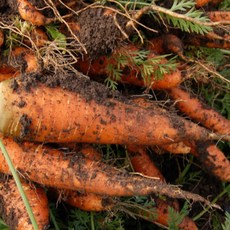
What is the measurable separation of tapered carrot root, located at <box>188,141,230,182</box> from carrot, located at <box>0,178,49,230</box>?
85 centimetres

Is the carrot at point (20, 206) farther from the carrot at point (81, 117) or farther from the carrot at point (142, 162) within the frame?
the carrot at point (142, 162)

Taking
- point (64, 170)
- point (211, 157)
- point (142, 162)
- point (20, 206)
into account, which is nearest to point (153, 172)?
point (142, 162)

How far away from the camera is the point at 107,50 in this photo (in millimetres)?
1711

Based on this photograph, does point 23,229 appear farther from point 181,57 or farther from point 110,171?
point 181,57

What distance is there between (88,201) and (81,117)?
0.41m

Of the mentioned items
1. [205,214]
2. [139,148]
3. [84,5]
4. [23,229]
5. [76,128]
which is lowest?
[205,214]

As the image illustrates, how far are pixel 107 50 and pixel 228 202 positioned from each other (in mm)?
1141

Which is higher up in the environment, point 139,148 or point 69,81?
point 69,81

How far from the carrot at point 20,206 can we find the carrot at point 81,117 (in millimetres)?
243

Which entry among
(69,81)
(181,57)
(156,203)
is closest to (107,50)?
(69,81)

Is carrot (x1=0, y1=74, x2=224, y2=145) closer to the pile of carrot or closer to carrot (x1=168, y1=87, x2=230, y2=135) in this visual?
the pile of carrot

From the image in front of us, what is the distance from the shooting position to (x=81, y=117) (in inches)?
65.7

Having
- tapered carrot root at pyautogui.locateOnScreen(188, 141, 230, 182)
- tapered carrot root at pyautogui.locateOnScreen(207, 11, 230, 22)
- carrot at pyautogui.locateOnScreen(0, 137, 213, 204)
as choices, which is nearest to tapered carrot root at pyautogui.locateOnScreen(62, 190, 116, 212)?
carrot at pyautogui.locateOnScreen(0, 137, 213, 204)

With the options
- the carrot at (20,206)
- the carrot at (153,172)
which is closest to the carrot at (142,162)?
the carrot at (153,172)
